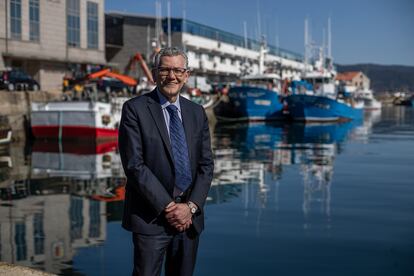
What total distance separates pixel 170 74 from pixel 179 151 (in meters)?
0.50

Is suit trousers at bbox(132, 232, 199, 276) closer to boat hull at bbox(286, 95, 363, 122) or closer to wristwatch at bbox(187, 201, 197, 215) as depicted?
wristwatch at bbox(187, 201, 197, 215)

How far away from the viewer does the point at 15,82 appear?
30.5m

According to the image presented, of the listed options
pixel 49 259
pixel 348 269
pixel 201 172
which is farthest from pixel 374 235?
pixel 201 172

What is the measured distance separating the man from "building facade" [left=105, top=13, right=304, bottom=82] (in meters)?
40.8

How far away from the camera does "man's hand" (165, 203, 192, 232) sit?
3654mm

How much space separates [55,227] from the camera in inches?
349

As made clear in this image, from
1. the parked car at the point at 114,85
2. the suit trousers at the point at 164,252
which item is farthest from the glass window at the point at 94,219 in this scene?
the parked car at the point at 114,85

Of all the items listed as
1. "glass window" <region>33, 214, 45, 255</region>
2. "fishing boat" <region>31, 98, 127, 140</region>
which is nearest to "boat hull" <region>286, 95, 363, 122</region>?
"fishing boat" <region>31, 98, 127, 140</region>

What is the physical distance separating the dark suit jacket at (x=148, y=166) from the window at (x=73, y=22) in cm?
3998

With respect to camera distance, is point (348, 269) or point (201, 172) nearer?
point (201, 172)

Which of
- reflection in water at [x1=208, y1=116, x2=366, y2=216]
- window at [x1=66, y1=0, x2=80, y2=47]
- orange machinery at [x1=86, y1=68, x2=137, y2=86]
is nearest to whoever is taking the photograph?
reflection in water at [x1=208, y1=116, x2=366, y2=216]

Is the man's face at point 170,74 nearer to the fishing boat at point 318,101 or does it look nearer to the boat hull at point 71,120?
the boat hull at point 71,120

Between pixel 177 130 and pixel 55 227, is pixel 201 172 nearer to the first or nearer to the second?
pixel 177 130

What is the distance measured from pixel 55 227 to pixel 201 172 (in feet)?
18.2
